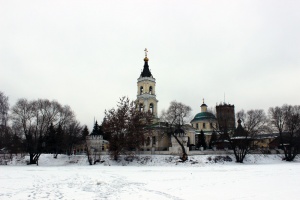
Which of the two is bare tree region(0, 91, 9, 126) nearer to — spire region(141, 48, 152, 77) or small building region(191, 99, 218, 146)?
spire region(141, 48, 152, 77)

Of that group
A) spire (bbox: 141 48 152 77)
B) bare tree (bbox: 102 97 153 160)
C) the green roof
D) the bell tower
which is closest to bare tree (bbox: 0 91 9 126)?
bare tree (bbox: 102 97 153 160)

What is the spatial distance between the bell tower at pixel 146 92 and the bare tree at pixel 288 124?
82.4ft

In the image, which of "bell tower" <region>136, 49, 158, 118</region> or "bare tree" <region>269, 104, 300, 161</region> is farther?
"bell tower" <region>136, 49, 158, 118</region>

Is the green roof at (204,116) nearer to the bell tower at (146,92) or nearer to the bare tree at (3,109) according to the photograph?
the bell tower at (146,92)

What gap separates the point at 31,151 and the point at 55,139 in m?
13.0

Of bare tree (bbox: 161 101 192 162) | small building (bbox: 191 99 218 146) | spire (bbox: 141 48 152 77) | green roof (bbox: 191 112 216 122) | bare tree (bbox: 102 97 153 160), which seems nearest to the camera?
bare tree (bbox: 102 97 153 160)

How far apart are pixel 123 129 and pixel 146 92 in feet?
56.7

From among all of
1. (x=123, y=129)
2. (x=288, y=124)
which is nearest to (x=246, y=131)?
(x=288, y=124)

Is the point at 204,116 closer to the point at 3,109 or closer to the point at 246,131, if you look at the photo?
the point at 246,131

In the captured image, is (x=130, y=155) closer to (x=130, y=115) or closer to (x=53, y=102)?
(x=130, y=115)

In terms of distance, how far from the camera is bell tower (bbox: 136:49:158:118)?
62.5 m

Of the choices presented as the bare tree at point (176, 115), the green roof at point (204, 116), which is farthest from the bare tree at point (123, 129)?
the green roof at point (204, 116)

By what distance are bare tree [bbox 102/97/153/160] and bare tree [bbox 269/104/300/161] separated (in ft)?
90.3

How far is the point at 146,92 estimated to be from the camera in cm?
6275
